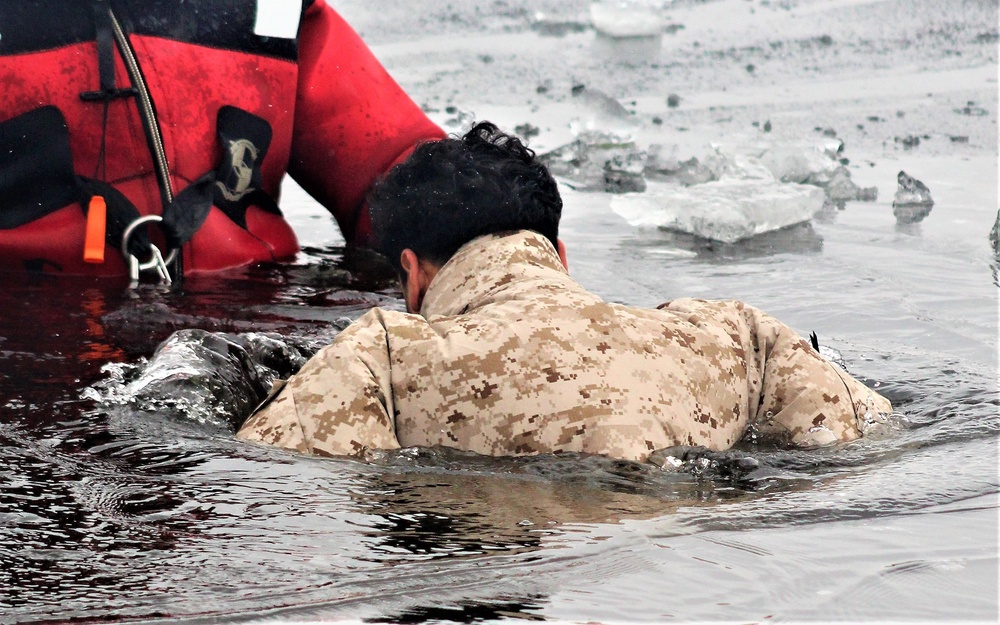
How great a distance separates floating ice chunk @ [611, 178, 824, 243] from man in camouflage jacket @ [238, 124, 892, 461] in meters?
2.40

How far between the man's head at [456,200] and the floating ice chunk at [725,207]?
2215 mm

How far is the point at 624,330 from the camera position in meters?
2.37

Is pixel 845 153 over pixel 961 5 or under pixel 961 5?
under

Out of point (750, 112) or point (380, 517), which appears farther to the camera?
point (750, 112)

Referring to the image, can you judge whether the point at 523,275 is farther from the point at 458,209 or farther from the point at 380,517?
the point at 380,517

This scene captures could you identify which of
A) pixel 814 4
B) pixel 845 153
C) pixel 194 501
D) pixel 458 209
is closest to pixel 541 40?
pixel 814 4

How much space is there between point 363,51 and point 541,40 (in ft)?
18.6

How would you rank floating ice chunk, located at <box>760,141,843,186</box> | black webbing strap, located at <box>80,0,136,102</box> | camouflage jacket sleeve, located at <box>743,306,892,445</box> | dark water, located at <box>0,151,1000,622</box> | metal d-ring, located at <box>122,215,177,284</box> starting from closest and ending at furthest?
1. dark water, located at <box>0,151,1000,622</box>
2. camouflage jacket sleeve, located at <box>743,306,892,445</box>
3. black webbing strap, located at <box>80,0,136,102</box>
4. metal d-ring, located at <box>122,215,177,284</box>
5. floating ice chunk, located at <box>760,141,843,186</box>

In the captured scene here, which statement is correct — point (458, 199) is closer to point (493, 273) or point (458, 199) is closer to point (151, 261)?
point (493, 273)

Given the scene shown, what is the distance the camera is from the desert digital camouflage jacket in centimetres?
228

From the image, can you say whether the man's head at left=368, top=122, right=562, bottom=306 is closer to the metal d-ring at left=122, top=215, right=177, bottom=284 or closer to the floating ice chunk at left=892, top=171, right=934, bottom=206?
the metal d-ring at left=122, top=215, right=177, bottom=284

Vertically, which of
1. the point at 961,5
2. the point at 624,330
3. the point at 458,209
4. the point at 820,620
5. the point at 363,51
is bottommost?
the point at 820,620

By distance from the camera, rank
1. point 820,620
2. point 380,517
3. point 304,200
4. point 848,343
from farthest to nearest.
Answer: point 304,200
point 848,343
point 380,517
point 820,620

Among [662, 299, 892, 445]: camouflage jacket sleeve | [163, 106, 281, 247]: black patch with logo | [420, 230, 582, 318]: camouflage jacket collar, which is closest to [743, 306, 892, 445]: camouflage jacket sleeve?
[662, 299, 892, 445]: camouflage jacket sleeve
